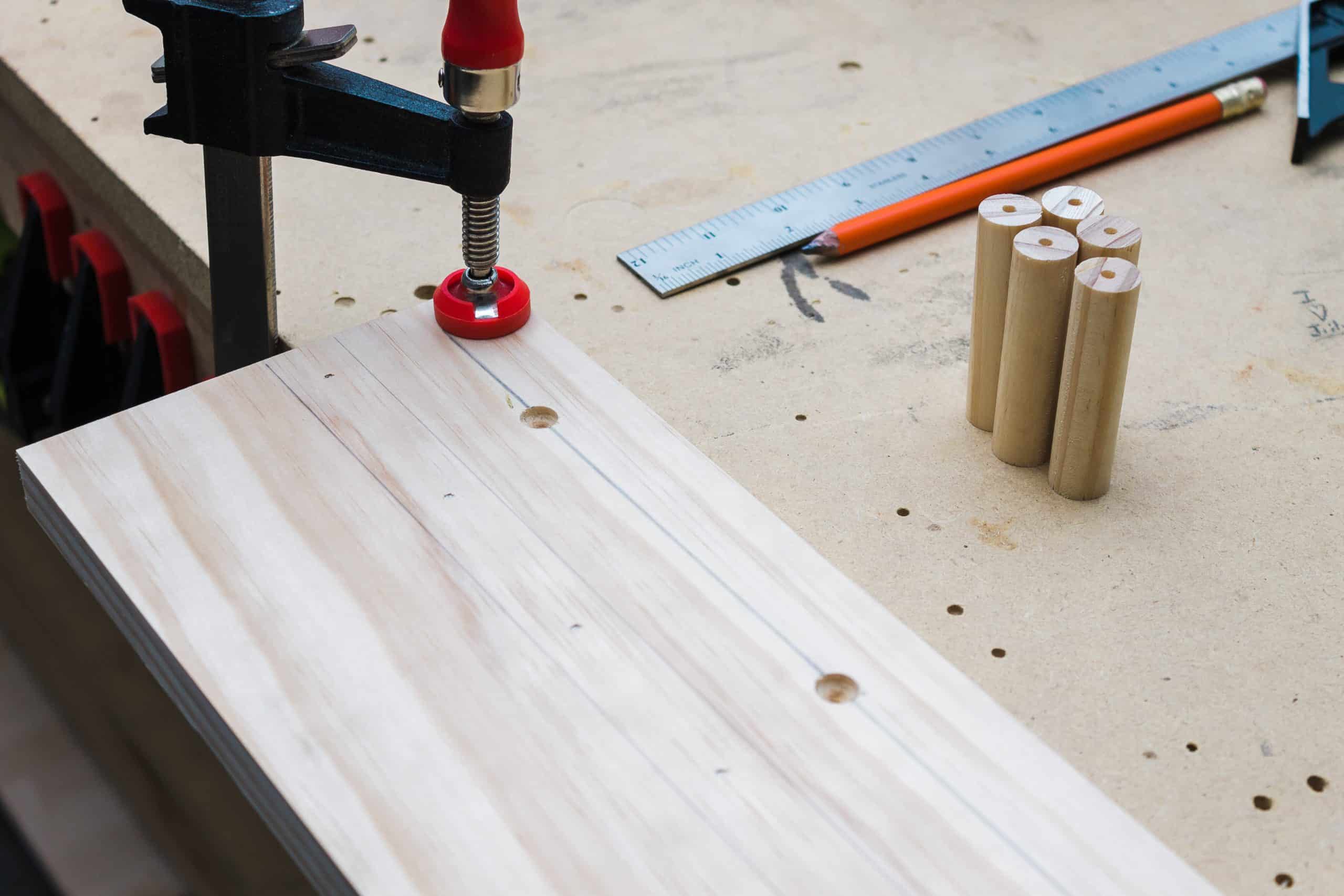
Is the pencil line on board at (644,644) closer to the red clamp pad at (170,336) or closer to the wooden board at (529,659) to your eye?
the wooden board at (529,659)

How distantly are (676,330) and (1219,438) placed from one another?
394 millimetres

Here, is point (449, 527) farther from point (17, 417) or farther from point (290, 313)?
point (17, 417)

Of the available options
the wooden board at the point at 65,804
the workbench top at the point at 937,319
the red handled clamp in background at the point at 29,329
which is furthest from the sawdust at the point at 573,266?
the red handled clamp in background at the point at 29,329

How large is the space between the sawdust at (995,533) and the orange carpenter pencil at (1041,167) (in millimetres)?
315

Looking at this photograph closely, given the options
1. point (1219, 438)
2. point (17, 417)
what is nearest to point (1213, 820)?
point (1219, 438)

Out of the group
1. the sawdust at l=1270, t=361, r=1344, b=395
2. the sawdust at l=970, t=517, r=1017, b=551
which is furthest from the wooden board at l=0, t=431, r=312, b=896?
the sawdust at l=1270, t=361, r=1344, b=395

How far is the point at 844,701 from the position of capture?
0.66 m

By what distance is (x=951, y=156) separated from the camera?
1196mm

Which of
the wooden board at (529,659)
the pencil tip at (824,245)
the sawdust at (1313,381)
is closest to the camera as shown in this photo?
the wooden board at (529,659)

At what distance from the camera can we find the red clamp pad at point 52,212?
133 centimetres

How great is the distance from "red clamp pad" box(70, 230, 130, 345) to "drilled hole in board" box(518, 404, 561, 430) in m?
0.61

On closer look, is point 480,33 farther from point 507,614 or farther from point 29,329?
point 29,329

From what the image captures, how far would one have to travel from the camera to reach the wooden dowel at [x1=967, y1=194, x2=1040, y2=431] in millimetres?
851

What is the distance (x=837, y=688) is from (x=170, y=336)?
0.73 meters
